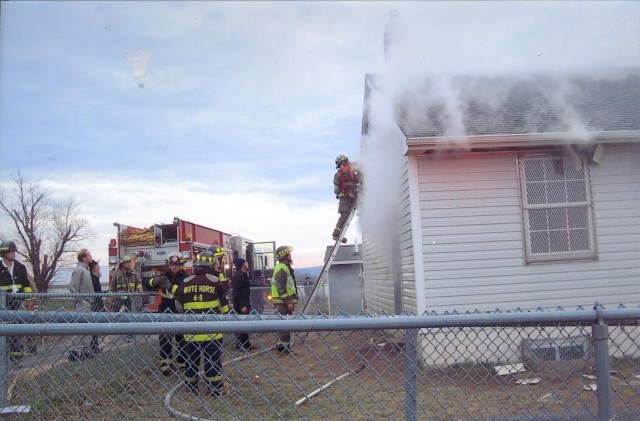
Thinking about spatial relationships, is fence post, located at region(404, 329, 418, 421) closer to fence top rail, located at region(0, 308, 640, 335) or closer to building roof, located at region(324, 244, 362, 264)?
fence top rail, located at region(0, 308, 640, 335)

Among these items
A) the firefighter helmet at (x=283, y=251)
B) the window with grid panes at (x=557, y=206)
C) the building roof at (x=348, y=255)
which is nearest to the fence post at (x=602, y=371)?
the window with grid panes at (x=557, y=206)

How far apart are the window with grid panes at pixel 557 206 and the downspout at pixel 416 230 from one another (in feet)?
5.31

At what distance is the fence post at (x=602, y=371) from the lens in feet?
7.54

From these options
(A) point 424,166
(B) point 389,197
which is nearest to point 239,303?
(B) point 389,197

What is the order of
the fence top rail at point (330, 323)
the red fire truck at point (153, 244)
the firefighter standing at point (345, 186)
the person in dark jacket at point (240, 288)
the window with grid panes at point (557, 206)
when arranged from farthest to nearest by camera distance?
the red fire truck at point (153, 244) → the person in dark jacket at point (240, 288) → the firefighter standing at point (345, 186) → the window with grid panes at point (557, 206) → the fence top rail at point (330, 323)

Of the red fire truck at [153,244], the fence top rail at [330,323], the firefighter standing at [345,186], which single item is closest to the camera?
the fence top rail at [330,323]

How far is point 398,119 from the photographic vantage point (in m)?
8.78

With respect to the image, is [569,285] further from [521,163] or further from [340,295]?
[340,295]

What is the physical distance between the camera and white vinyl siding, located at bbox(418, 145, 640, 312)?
831cm

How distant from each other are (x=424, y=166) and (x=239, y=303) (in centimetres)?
470

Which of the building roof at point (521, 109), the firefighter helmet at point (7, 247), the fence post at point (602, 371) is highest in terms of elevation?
the building roof at point (521, 109)

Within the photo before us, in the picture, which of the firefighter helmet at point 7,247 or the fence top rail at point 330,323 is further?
the firefighter helmet at point 7,247

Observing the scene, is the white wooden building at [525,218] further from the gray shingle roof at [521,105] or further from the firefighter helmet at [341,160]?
the firefighter helmet at [341,160]

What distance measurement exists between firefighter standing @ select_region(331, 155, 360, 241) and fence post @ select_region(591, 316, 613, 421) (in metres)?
8.14
